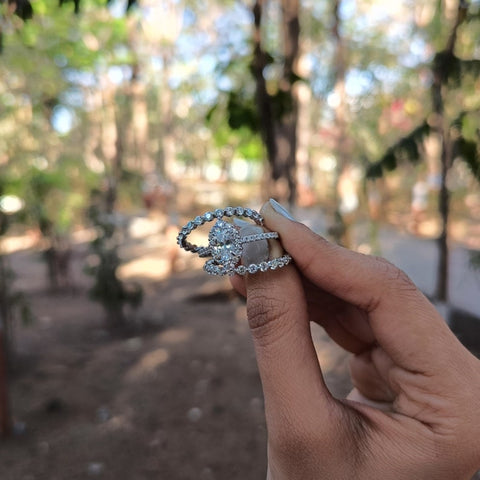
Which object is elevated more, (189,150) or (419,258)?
(189,150)

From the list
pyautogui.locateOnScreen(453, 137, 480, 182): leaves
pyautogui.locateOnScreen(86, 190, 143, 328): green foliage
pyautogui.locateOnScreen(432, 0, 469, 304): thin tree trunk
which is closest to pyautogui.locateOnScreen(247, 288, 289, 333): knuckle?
pyautogui.locateOnScreen(453, 137, 480, 182): leaves

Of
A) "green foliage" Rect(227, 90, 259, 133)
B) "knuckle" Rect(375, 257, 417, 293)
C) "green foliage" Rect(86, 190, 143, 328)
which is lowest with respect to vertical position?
"green foliage" Rect(86, 190, 143, 328)

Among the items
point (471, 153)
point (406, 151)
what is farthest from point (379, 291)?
point (406, 151)

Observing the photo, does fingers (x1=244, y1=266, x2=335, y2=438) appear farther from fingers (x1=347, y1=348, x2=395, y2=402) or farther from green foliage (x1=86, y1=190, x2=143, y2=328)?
green foliage (x1=86, y1=190, x2=143, y2=328)

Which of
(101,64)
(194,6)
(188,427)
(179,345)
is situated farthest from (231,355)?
(194,6)

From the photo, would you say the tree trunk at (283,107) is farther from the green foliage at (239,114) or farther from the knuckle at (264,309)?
the knuckle at (264,309)

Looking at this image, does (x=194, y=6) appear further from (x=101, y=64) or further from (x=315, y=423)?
(x=315, y=423)
